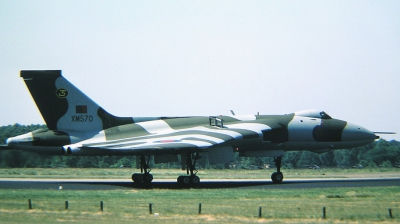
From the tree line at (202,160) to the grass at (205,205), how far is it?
1012 centimetres

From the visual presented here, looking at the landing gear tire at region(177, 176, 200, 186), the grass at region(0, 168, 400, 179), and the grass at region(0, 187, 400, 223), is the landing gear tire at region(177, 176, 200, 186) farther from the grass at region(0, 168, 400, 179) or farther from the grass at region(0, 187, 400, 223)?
the grass at region(0, 168, 400, 179)

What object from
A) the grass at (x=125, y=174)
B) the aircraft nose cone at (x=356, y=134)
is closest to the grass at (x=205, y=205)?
the aircraft nose cone at (x=356, y=134)

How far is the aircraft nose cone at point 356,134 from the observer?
127ft

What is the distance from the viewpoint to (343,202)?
24.8 meters

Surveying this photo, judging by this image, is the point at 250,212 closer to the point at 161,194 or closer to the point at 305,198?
the point at 305,198

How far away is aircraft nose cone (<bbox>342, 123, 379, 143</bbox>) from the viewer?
1518 inches

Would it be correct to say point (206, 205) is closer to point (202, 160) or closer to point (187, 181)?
point (187, 181)

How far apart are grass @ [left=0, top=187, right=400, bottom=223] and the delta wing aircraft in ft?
13.6

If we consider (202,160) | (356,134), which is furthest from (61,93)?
(356,134)

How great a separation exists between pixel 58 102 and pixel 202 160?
422 inches

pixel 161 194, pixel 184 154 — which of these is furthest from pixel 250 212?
pixel 184 154

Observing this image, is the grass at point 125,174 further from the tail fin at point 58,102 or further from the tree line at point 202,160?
the tail fin at point 58,102

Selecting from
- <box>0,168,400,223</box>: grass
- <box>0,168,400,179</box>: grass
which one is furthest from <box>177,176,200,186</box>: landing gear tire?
<box>0,168,400,179</box>: grass

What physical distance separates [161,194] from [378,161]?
46304 mm
